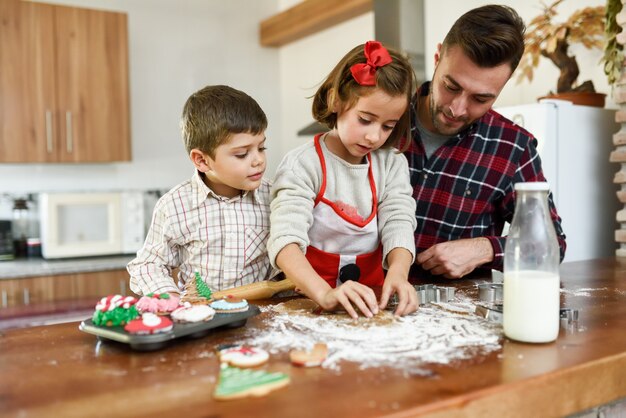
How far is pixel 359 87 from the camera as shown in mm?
1227

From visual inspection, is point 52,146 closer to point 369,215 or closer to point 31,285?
point 31,285

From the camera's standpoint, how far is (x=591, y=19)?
87.0 inches

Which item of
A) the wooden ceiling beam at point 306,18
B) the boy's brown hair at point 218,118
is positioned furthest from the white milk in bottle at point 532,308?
the wooden ceiling beam at point 306,18

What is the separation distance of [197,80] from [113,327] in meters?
3.44

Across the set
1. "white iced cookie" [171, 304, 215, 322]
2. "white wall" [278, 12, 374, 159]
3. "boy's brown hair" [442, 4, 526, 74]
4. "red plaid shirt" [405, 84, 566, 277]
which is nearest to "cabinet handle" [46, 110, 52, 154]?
"white wall" [278, 12, 374, 159]

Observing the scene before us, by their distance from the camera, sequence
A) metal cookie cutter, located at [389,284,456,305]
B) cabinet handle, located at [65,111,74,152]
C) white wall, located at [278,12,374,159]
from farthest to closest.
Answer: white wall, located at [278,12,374,159] → cabinet handle, located at [65,111,74,152] → metal cookie cutter, located at [389,284,456,305]

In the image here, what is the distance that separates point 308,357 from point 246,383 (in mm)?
111

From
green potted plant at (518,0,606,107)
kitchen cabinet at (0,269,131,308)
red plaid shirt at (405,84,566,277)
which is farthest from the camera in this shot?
kitchen cabinet at (0,269,131,308)

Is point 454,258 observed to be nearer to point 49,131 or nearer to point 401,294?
point 401,294

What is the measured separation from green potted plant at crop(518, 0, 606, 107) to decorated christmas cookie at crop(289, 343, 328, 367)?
1.88 metres

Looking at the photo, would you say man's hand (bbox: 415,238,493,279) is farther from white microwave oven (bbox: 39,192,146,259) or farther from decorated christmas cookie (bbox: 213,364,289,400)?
white microwave oven (bbox: 39,192,146,259)

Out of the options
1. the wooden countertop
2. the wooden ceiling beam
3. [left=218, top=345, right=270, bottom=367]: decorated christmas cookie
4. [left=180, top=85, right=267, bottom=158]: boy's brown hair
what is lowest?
the wooden countertop

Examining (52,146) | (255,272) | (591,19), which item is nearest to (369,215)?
(255,272)

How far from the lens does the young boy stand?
4.12ft
